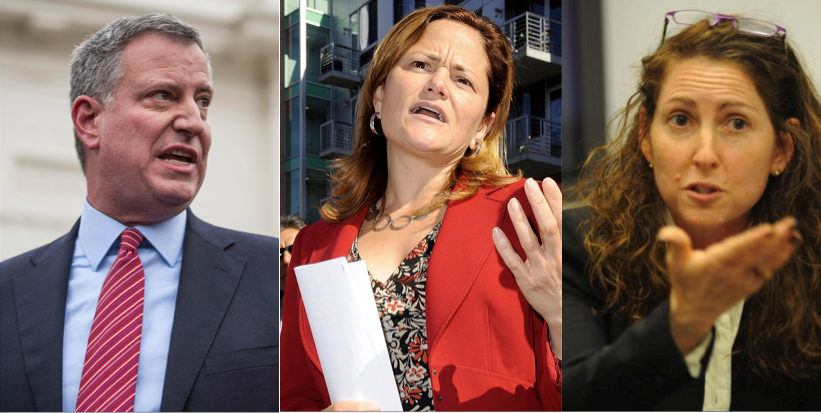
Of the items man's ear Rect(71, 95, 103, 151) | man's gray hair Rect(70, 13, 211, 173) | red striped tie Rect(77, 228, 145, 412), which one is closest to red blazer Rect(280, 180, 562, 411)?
red striped tie Rect(77, 228, 145, 412)

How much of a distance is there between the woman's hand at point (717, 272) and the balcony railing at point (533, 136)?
73 centimetres

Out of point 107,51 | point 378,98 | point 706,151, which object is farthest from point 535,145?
point 107,51

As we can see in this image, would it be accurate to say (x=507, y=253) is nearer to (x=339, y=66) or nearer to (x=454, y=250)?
(x=454, y=250)

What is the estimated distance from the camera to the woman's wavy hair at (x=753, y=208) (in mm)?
2189

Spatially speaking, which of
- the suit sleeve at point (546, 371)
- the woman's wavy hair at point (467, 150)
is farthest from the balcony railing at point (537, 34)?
the suit sleeve at point (546, 371)

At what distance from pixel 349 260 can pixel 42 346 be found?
1024 millimetres

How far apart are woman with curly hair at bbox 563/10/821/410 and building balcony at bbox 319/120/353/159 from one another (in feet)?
3.42

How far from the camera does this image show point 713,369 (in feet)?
7.22

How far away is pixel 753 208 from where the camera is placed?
222 cm

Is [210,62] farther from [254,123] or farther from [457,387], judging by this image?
[457,387]

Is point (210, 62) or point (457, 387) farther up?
point (210, 62)

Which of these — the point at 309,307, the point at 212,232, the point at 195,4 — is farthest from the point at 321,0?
the point at 309,307

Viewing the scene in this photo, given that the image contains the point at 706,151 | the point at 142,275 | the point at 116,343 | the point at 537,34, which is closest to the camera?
the point at 706,151

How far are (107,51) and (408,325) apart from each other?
1.46 m
